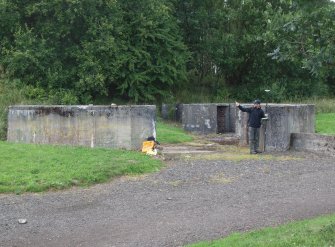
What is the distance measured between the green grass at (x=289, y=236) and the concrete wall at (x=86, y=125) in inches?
331

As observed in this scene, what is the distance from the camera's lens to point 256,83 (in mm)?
35594

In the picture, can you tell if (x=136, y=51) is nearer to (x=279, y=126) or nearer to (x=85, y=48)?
(x=85, y=48)

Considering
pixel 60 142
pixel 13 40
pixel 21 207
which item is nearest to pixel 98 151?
pixel 60 142

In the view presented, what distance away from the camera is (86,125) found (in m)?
15.4

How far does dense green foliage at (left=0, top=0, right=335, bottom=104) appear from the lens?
84.1 feet

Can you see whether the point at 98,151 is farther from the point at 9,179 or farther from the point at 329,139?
the point at 329,139

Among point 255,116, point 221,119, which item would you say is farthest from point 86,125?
point 221,119

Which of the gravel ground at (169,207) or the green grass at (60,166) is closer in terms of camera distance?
the gravel ground at (169,207)

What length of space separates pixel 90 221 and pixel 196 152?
817cm

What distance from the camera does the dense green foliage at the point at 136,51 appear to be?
84.1 feet

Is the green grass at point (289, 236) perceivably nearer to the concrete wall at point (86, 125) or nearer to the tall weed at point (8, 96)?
the concrete wall at point (86, 125)

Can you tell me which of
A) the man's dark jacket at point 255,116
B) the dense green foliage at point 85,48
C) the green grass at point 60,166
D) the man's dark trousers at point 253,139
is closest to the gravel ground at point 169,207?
the green grass at point 60,166

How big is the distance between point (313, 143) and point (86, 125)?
722cm

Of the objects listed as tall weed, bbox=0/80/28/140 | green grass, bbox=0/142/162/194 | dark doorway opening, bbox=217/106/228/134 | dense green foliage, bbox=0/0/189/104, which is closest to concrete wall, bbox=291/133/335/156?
green grass, bbox=0/142/162/194
